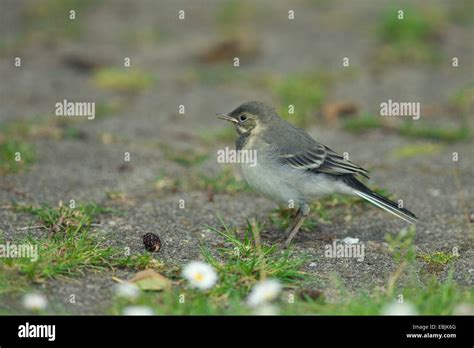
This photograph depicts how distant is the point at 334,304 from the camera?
5039 millimetres

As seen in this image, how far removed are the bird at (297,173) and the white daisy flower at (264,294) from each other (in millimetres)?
1313

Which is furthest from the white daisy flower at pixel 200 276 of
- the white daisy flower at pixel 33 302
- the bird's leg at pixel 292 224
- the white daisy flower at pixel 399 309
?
the bird's leg at pixel 292 224

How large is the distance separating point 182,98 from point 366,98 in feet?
9.69

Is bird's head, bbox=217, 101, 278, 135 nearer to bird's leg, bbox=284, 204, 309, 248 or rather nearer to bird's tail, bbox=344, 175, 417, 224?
bird's leg, bbox=284, 204, 309, 248

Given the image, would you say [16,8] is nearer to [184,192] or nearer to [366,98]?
[366,98]

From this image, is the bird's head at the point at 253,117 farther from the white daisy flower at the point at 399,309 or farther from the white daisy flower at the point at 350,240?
the white daisy flower at the point at 399,309

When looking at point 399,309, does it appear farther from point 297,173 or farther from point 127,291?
point 297,173

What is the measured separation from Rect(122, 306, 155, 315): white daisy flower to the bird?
1.94 m

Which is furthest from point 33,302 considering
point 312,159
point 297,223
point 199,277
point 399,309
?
point 312,159

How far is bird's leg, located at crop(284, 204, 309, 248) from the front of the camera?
6477 millimetres

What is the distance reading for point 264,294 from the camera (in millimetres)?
4867

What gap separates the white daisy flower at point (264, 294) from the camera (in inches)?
191

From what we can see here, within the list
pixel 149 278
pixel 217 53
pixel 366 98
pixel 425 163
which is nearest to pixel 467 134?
pixel 425 163

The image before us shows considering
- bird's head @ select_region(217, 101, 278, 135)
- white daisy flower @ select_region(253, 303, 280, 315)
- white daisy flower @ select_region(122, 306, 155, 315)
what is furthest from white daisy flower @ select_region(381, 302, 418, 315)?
bird's head @ select_region(217, 101, 278, 135)
